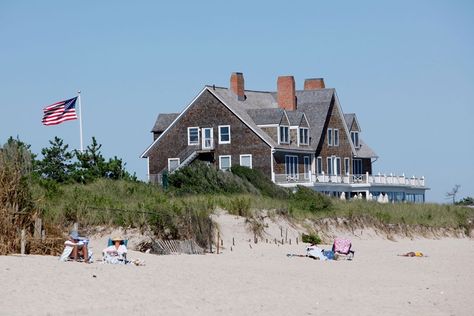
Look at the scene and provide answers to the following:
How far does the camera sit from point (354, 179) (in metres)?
72.8

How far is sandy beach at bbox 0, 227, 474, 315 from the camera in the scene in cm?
1930

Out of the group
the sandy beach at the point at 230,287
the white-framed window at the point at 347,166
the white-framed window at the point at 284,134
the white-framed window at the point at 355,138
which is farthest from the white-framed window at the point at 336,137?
the sandy beach at the point at 230,287

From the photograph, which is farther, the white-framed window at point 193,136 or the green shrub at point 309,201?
the white-framed window at point 193,136

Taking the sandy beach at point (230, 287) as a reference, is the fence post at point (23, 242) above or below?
above

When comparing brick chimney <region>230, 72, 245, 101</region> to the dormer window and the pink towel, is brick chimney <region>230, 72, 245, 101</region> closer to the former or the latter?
the dormer window

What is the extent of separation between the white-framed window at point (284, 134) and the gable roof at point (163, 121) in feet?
23.8

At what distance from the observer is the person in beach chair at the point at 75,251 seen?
24953 mm

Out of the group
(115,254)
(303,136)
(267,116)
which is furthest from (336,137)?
(115,254)

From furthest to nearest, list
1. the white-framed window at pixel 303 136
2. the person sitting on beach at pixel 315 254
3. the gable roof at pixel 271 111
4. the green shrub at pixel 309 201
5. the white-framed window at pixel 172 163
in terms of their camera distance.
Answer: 1. the white-framed window at pixel 303 136
2. the white-framed window at pixel 172 163
3. the gable roof at pixel 271 111
4. the green shrub at pixel 309 201
5. the person sitting on beach at pixel 315 254

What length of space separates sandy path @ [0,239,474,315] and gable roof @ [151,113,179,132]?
39526 mm

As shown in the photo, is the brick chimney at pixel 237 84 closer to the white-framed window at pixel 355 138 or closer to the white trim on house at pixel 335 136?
the white trim on house at pixel 335 136

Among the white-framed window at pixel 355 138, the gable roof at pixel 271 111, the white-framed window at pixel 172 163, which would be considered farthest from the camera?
the white-framed window at pixel 355 138

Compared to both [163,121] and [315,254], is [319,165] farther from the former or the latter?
[315,254]

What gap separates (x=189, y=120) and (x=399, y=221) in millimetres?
23601
